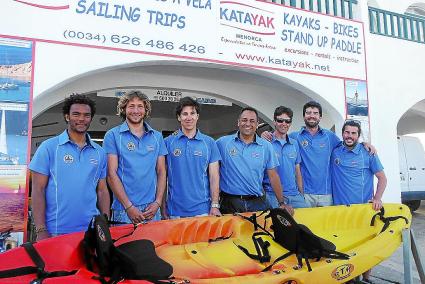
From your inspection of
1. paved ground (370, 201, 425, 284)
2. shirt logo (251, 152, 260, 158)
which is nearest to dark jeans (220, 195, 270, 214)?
shirt logo (251, 152, 260, 158)

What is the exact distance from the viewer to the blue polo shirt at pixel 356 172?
3713 mm

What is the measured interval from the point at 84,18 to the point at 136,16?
2.13 feet

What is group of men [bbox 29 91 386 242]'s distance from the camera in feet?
8.17

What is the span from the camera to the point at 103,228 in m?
2.15

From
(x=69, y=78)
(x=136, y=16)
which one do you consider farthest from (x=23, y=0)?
(x=136, y=16)

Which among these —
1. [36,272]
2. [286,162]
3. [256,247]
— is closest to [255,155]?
[286,162]

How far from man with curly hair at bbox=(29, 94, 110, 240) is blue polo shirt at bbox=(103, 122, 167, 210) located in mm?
179

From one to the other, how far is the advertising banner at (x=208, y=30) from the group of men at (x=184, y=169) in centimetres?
199

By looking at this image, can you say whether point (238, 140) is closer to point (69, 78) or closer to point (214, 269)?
point (214, 269)

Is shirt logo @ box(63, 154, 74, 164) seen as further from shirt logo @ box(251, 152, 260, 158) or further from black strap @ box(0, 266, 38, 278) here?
shirt logo @ box(251, 152, 260, 158)

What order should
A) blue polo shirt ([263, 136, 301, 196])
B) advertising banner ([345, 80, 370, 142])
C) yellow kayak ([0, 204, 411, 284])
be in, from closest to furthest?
yellow kayak ([0, 204, 411, 284]) → blue polo shirt ([263, 136, 301, 196]) → advertising banner ([345, 80, 370, 142])

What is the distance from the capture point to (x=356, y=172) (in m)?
3.73

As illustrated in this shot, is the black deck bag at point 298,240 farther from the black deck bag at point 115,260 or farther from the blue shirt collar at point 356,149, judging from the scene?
the blue shirt collar at point 356,149

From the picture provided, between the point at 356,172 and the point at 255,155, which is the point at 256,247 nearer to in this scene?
the point at 255,155
